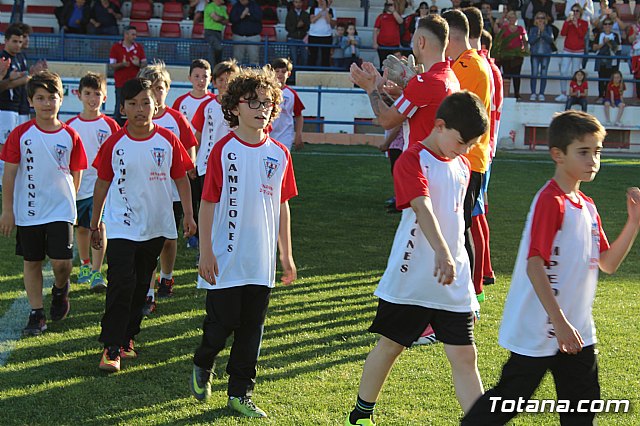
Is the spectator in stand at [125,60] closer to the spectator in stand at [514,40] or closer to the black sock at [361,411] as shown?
the spectator in stand at [514,40]

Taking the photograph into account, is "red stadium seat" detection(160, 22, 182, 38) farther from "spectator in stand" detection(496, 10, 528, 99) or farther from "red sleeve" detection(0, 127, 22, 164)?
"red sleeve" detection(0, 127, 22, 164)

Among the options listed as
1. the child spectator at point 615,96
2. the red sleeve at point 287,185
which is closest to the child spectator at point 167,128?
the red sleeve at point 287,185

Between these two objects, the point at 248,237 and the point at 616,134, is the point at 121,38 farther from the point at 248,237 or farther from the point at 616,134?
the point at 248,237

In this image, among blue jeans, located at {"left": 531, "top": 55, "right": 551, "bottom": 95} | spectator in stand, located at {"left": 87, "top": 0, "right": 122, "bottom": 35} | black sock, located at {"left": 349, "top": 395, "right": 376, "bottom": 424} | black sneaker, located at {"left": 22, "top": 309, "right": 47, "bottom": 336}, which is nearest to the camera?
black sock, located at {"left": 349, "top": 395, "right": 376, "bottom": 424}

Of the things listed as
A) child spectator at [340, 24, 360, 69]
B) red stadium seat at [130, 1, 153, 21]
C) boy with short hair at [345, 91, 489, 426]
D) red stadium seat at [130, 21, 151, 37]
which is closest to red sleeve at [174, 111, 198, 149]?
boy with short hair at [345, 91, 489, 426]

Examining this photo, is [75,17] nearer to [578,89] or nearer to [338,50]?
[338,50]

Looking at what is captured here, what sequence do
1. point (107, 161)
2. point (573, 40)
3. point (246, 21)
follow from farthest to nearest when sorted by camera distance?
point (573, 40) < point (246, 21) < point (107, 161)

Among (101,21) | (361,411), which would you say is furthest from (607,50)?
(361,411)

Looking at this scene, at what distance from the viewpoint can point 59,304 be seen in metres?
6.72

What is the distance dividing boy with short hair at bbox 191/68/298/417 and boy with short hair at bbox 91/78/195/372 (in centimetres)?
88

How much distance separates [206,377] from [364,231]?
5.57 meters

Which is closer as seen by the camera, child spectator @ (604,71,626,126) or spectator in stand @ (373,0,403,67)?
child spectator @ (604,71,626,126)

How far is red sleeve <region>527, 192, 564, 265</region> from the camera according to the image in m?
3.73

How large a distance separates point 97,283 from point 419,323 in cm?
397
